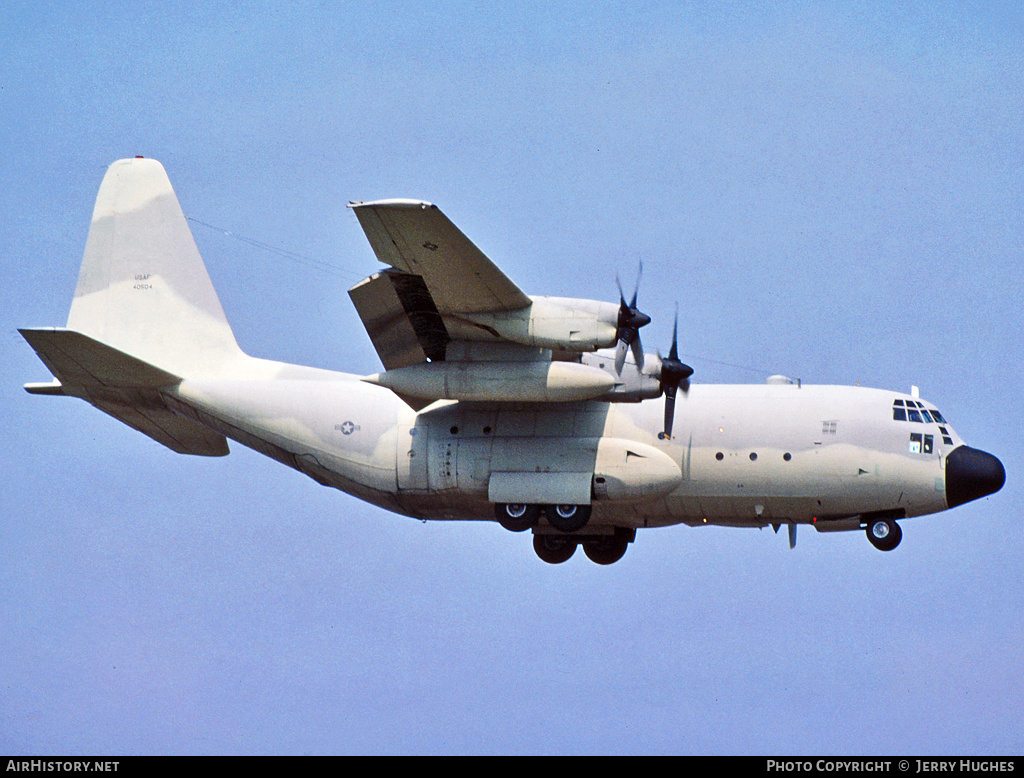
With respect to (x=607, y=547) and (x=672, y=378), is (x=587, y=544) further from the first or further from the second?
(x=672, y=378)

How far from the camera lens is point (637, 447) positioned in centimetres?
2823

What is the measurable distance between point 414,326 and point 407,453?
294cm

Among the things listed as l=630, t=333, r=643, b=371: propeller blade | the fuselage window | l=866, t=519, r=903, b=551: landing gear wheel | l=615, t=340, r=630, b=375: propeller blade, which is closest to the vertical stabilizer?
l=615, t=340, r=630, b=375: propeller blade

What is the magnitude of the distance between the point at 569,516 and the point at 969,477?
733 centimetres

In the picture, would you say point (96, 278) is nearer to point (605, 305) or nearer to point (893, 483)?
point (605, 305)

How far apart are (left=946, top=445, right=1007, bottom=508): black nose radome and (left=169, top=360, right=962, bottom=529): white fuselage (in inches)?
7.2

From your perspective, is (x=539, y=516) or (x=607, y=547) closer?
(x=539, y=516)

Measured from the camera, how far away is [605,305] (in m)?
26.0

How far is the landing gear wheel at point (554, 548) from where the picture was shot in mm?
31203

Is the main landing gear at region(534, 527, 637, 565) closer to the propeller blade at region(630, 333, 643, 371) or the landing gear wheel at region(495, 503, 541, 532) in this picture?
the landing gear wheel at region(495, 503, 541, 532)

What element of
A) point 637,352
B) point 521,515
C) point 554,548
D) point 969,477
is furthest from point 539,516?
point 969,477
